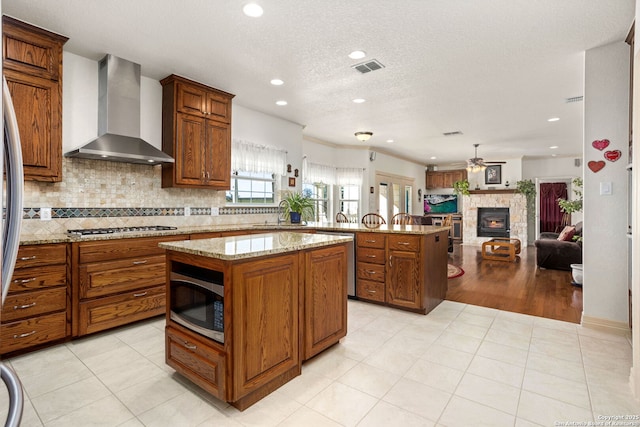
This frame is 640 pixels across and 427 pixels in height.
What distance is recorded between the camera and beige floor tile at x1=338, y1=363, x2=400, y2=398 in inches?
79.7

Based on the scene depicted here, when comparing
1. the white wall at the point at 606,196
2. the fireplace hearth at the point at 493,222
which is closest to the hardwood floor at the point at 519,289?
the white wall at the point at 606,196

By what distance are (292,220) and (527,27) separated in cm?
347

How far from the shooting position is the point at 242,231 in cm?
396

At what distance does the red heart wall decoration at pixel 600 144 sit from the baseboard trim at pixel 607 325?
4.95 ft

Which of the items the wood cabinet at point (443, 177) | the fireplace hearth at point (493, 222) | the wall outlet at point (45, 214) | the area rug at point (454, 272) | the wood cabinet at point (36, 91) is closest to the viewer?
the wood cabinet at point (36, 91)

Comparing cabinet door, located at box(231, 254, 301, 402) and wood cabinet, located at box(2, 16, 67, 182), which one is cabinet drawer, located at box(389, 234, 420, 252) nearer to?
cabinet door, located at box(231, 254, 301, 402)

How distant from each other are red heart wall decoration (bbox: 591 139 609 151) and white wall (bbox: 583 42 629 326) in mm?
23

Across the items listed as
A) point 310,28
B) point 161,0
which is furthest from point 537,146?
point 161,0

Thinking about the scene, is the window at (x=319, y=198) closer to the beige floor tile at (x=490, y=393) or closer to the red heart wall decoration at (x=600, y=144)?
the red heart wall decoration at (x=600, y=144)

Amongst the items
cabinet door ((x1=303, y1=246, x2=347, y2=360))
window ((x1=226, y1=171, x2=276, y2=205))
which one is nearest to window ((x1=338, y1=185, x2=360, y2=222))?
window ((x1=226, y1=171, x2=276, y2=205))

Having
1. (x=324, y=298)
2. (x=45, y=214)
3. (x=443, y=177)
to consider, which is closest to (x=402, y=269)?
(x=324, y=298)

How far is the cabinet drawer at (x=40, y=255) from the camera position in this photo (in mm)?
2436

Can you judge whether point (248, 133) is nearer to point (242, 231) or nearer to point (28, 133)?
point (242, 231)

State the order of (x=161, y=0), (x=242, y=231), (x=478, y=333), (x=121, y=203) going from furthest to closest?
1. (x=242, y=231)
2. (x=121, y=203)
3. (x=478, y=333)
4. (x=161, y=0)
